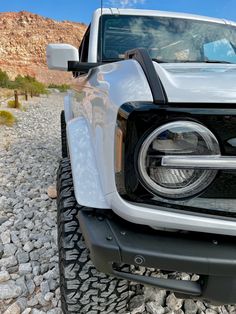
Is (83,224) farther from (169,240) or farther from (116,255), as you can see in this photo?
(169,240)

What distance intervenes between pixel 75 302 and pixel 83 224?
455mm

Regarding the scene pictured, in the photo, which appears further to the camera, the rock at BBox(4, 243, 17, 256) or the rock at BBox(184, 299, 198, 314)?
the rock at BBox(4, 243, 17, 256)

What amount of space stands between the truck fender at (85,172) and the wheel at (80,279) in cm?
11

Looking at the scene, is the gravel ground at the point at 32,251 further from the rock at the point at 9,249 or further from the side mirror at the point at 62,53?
the side mirror at the point at 62,53

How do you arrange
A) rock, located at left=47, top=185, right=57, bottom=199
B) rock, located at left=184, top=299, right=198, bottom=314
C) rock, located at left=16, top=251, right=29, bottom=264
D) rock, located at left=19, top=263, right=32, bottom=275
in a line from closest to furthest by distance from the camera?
1. rock, located at left=184, top=299, right=198, bottom=314
2. rock, located at left=19, top=263, right=32, bottom=275
3. rock, located at left=16, top=251, right=29, bottom=264
4. rock, located at left=47, top=185, right=57, bottom=199

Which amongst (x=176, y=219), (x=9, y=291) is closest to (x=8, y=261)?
(x=9, y=291)

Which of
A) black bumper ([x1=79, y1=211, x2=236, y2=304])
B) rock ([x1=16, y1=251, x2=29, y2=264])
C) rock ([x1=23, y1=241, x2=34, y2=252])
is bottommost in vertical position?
rock ([x1=16, y1=251, x2=29, y2=264])

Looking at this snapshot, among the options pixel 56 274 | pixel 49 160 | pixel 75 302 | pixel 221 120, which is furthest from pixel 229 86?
pixel 49 160

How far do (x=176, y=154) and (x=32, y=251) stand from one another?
1589mm

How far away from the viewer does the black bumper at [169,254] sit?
37.7 inches

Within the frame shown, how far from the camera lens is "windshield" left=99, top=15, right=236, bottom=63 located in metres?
2.11

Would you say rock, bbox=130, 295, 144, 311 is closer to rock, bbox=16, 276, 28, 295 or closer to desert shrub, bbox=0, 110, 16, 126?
rock, bbox=16, 276, 28, 295

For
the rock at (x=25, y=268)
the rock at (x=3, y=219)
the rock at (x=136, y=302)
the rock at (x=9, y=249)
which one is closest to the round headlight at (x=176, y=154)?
the rock at (x=136, y=302)

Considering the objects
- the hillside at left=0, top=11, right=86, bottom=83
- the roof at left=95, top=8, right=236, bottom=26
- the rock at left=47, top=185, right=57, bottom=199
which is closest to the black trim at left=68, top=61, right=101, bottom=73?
the roof at left=95, top=8, right=236, bottom=26
